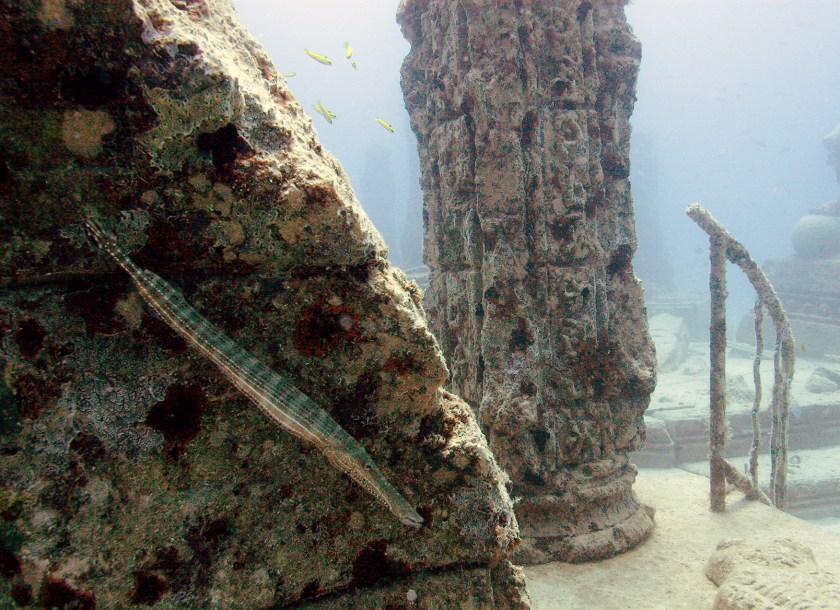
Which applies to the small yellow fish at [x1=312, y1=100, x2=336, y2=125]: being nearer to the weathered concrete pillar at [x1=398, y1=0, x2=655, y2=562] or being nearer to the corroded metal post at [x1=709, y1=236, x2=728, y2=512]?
the weathered concrete pillar at [x1=398, y1=0, x2=655, y2=562]

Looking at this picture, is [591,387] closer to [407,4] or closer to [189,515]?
[189,515]

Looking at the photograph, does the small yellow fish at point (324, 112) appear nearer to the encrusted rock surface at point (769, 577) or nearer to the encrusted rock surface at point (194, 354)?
the encrusted rock surface at point (194, 354)

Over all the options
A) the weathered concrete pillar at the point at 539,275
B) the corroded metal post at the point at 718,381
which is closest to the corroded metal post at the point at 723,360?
the corroded metal post at the point at 718,381

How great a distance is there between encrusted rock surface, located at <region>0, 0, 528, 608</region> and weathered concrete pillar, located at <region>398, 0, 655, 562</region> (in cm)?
289

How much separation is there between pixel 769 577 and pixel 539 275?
317cm

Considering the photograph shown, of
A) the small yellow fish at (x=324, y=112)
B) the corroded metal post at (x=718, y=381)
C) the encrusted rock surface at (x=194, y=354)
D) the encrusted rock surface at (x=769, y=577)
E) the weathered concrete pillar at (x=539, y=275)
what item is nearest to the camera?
the encrusted rock surface at (x=194, y=354)

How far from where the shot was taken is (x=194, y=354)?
1652 mm

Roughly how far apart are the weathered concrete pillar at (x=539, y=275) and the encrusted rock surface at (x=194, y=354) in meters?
2.89

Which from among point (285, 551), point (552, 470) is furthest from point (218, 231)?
point (552, 470)

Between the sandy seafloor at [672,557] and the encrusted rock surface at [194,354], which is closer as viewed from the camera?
the encrusted rock surface at [194,354]

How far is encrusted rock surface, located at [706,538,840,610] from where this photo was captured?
3.31 meters

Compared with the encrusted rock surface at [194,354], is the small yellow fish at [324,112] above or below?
above

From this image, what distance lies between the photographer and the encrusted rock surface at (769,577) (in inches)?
130

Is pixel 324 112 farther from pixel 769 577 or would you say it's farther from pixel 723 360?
pixel 769 577
